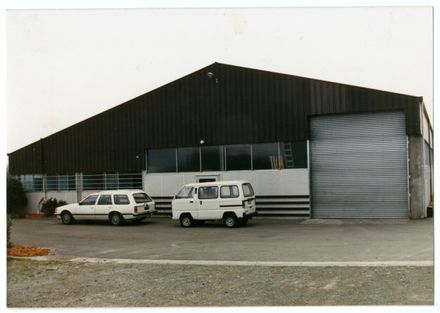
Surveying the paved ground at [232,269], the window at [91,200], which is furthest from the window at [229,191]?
the window at [91,200]

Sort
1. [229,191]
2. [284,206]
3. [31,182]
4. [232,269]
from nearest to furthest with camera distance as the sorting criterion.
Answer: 1. [232,269]
2. [229,191]
3. [284,206]
4. [31,182]

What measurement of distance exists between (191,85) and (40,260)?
510 inches

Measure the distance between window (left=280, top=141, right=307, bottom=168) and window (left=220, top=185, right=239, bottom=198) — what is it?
152 inches

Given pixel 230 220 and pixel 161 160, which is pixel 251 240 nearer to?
pixel 230 220

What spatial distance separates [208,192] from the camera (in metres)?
17.9

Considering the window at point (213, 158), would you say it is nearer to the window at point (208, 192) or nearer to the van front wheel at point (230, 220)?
the window at point (208, 192)

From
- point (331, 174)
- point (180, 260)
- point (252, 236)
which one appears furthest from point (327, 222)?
point (180, 260)

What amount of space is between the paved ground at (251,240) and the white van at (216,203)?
496 mm

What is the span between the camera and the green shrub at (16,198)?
26.3 metres

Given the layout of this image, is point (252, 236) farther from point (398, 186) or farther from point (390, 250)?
point (398, 186)

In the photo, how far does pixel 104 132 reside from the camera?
24.8 m

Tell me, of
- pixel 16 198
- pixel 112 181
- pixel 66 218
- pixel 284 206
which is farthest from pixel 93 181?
pixel 284 206

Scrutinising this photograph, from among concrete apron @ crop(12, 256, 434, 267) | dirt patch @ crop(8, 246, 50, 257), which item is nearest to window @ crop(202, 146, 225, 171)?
dirt patch @ crop(8, 246, 50, 257)

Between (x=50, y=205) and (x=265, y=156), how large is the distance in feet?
42.7
